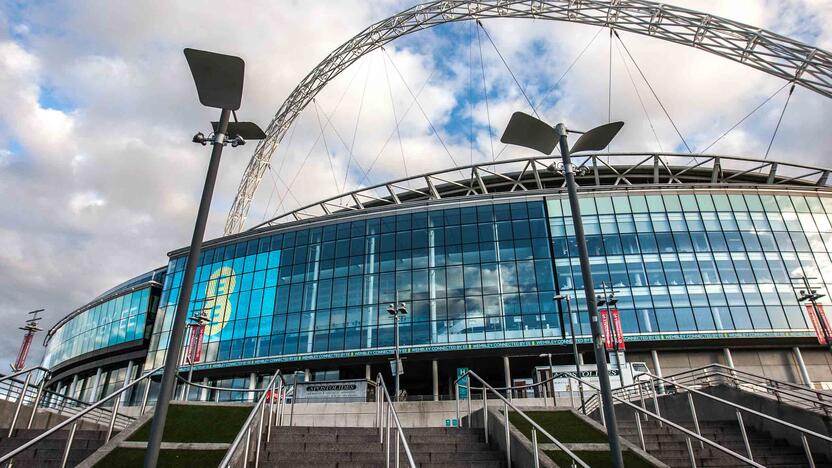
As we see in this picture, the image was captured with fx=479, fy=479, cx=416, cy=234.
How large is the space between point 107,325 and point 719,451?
64747 mm

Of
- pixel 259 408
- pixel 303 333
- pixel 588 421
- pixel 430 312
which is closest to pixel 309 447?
pixel 259 408

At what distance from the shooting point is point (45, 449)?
929 centimetres

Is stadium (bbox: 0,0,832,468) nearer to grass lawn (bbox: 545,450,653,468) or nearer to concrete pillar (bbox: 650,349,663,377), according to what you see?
concrete pillar (bbox: 650,349,663,377)

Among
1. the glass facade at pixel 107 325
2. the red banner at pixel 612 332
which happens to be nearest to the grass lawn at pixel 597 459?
the red banner at pixel 612 332

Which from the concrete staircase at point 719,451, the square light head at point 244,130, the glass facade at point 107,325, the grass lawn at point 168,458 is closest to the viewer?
the grass lawn at point 168,458

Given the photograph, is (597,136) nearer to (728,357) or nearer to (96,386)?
(728,357)

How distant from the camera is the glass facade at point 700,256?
37344mm

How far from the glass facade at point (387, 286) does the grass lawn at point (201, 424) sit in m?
28.5

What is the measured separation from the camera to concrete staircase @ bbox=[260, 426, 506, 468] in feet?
29.0

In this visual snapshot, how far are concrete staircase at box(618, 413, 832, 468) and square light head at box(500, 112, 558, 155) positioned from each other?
22.3 ft

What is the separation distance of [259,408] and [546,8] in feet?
139

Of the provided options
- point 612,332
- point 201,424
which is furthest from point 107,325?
point 201,424

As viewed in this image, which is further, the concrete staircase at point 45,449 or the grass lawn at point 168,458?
the concrete staircase at point 45,449

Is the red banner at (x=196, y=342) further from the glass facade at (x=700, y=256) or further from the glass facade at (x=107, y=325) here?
the glass facade at (x=700, y=256)
